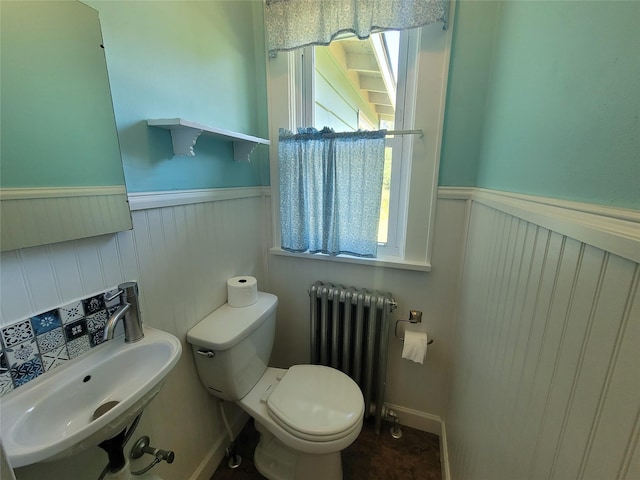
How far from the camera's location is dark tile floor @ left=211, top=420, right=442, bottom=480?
4.33ft

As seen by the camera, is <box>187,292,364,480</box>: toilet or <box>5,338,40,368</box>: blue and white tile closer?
<box>5,338,40,368</box>: blue and white tile

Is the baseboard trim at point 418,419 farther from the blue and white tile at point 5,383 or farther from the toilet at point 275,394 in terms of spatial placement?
the blue and white tile at point 5,383

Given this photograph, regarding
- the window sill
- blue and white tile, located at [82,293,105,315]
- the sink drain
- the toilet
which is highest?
blue and white tile, located at [82,293,105,315]

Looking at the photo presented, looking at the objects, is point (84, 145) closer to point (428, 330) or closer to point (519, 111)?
point (519, 111)

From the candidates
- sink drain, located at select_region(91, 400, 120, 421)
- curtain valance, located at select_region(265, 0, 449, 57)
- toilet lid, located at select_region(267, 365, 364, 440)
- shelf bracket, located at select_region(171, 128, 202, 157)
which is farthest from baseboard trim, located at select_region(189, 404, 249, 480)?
curtain valance, located at select_region(265, 0, 449, 57)

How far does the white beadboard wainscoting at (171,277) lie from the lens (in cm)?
68

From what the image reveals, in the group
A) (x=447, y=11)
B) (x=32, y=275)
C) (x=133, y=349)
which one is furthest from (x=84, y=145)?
(x=447, y=11)

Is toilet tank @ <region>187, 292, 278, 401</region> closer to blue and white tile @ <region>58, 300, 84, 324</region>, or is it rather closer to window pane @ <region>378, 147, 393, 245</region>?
blue and white tile @ <region>58, 300, 84, 324</region>

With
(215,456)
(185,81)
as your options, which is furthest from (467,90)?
(215,456)

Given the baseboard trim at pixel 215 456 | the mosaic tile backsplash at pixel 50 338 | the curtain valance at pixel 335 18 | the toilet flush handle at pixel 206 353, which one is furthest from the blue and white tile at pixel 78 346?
the curtain valance at pixel 335 18

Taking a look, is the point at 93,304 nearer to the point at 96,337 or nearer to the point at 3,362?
the point at 96,337

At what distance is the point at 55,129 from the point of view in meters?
0.69

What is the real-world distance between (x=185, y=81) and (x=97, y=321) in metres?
0.90

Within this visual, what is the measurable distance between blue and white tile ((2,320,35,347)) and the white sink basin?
0.12 meters
